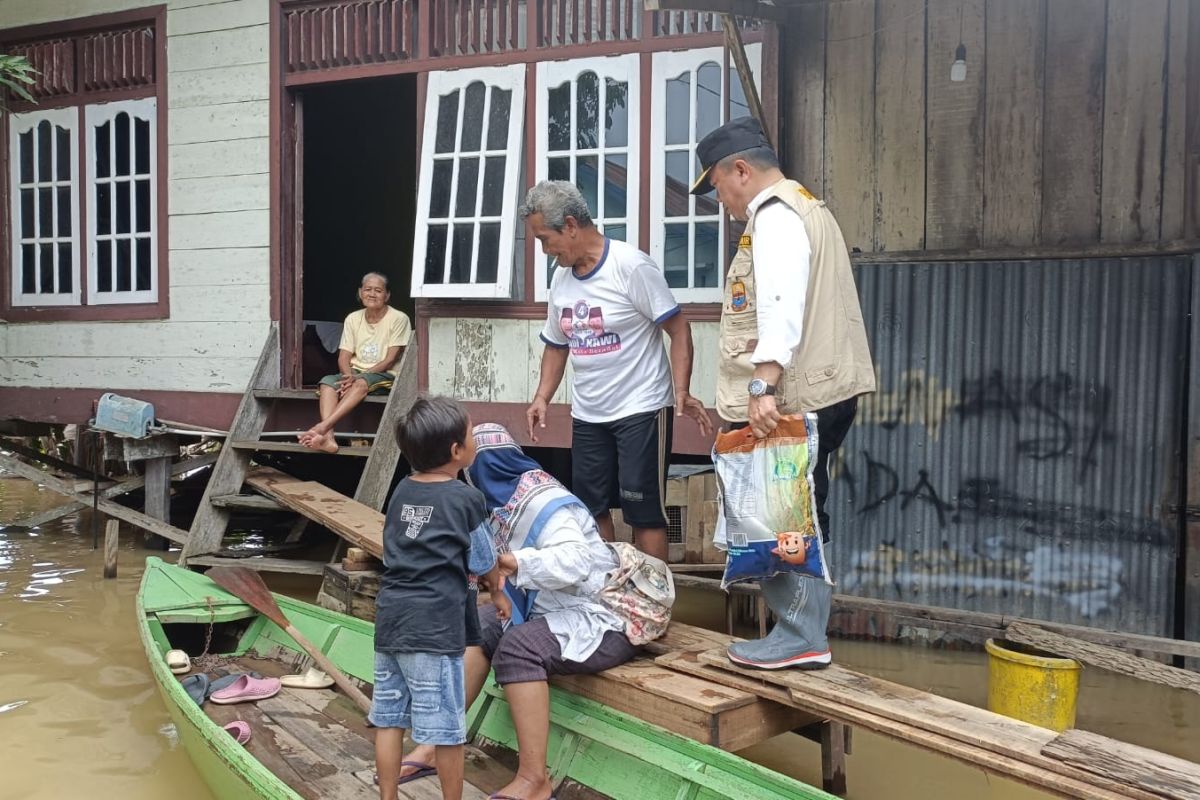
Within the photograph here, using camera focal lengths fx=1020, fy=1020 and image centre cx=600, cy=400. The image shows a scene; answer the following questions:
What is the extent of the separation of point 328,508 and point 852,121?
406cm

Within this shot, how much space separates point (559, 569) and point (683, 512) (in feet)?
10.1

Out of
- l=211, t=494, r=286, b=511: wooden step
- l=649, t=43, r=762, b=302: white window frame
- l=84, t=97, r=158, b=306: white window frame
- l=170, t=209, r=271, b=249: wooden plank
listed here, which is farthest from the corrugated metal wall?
l=84, t=97, r=158, b=306: white window frame

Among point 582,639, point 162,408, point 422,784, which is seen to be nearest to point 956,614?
point 582,639

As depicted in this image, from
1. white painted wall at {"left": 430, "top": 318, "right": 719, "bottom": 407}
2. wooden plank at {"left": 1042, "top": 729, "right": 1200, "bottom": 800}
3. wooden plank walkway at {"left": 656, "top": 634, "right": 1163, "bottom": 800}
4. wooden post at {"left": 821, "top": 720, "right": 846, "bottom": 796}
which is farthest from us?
white painted wall at {"left": 430, "top": 318, "right": 719, "bottom": 407}

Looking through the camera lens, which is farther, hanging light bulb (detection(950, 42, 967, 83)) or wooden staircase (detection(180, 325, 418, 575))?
wooden staircase (detection(180, 325, 418, 575))

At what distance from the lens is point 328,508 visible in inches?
260

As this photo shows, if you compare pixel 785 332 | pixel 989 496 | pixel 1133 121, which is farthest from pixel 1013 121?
pixel 785 332

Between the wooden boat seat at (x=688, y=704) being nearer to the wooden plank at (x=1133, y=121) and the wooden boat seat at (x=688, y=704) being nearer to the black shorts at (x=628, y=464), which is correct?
the black shorts at (x=628, y=464)

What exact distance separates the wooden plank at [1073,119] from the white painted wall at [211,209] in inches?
220

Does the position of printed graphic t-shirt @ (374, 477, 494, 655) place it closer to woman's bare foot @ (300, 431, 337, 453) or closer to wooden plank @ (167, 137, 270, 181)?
woman's bare foot @ (300, 431, 337, 453)

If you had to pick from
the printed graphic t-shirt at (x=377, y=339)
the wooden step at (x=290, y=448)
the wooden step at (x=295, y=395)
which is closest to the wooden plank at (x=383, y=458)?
the wooden step at (x=290, y=448)

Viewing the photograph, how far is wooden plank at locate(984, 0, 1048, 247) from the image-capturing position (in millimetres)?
5586

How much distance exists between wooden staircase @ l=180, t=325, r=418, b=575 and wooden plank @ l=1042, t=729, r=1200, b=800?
4.58 m

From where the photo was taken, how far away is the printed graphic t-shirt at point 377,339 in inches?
301
